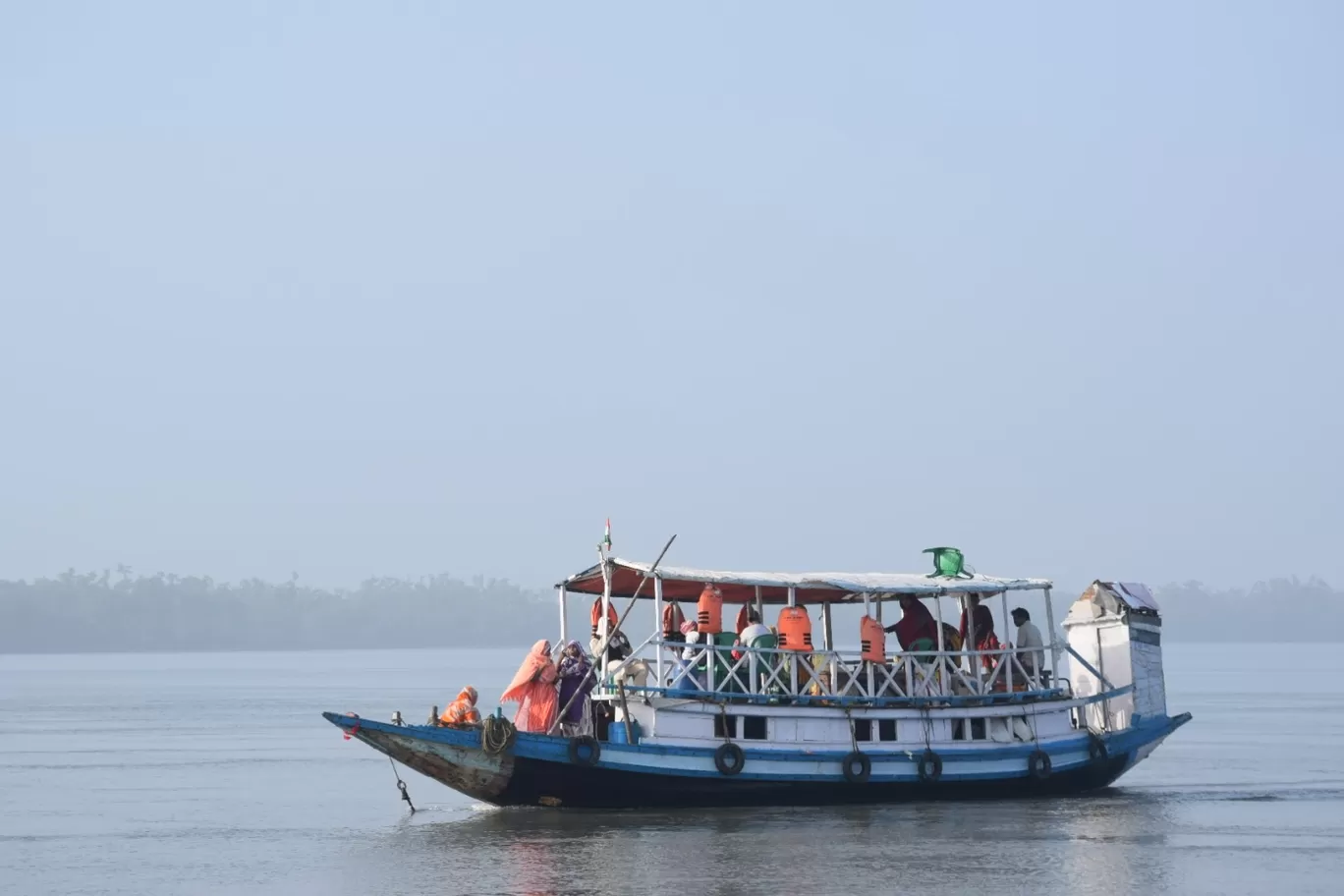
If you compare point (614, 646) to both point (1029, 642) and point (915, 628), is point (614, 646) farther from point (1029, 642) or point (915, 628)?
point (1029, 642)

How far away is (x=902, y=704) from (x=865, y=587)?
2369 millimetres

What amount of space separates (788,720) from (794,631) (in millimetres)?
1590

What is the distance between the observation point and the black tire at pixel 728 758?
2945 cm

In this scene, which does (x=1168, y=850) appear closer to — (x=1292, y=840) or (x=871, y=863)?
(x=1292, y=840)

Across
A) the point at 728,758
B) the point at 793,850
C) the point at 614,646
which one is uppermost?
the point at 614,646

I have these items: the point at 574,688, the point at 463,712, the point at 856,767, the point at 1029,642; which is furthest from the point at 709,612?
the point at 1029,642

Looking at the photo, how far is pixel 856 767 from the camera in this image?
3020 cm

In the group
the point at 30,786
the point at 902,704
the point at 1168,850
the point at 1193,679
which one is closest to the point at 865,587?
the point at 902,704

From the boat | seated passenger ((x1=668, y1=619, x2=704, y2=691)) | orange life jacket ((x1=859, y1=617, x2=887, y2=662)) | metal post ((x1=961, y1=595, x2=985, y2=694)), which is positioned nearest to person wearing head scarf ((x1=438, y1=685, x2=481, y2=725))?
the boat

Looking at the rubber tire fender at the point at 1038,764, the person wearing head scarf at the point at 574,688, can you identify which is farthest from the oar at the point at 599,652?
the rubber tire fender at the point at 1038,764

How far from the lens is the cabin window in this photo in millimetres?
29578

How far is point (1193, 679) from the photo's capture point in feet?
370

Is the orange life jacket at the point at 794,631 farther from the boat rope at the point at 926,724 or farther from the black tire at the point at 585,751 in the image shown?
the black tire at the point at 585,751

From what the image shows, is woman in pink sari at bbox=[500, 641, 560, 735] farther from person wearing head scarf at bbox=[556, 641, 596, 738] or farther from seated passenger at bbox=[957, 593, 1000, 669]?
seated passenger at bbox=[957, 593, 1000, 669]
